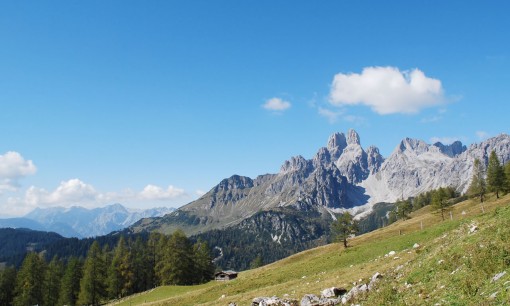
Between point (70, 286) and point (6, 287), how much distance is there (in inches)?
794

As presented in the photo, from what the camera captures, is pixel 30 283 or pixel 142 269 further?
pixel 142 269

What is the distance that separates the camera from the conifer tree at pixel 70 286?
338 feet

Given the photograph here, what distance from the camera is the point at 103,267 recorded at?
103875mm

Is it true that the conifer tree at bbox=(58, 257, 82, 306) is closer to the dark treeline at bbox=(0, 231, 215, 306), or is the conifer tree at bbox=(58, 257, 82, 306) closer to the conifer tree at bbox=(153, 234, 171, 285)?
the dark treeline at bbox=(0, 231, 215, 306)

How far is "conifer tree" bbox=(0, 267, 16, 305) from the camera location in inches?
4188

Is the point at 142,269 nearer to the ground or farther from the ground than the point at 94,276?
nearer to the ground

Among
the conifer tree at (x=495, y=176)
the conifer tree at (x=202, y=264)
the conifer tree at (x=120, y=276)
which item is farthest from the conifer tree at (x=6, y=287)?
the conifer tree at (x=495, y=176)

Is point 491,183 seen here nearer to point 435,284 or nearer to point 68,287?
point 435,284

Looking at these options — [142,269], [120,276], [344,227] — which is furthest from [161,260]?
[344,227]

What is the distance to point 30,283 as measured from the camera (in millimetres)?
100375

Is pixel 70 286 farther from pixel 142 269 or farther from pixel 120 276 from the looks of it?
pixel 142 269

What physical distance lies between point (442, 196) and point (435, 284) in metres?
98.7

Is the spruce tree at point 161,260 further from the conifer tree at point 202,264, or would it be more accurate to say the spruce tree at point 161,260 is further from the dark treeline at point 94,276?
the conifer tree at point 202,264

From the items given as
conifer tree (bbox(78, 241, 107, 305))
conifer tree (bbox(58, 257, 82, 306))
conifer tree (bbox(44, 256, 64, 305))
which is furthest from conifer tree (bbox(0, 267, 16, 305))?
conifer tree (bbox(78, 241, 107, 305))
